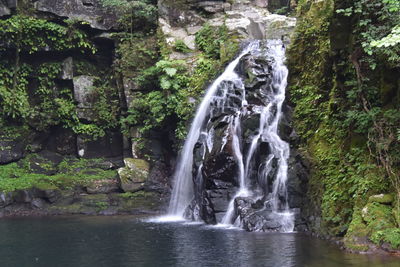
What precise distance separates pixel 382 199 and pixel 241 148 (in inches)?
194

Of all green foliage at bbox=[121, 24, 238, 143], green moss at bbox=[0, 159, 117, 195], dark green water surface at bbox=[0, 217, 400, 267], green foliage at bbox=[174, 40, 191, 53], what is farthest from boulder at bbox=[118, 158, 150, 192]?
green foliage at bbox=[174, 40, 191, 53]

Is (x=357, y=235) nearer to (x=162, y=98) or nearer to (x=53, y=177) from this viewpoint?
(x=162, y=98)

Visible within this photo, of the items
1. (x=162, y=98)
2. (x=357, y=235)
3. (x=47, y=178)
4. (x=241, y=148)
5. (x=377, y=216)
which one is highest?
(x=162, y=98)

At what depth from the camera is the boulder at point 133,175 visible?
53.1 feet

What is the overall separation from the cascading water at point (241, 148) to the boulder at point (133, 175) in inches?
62.8

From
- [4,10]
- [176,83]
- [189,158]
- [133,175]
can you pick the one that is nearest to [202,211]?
[189,158]

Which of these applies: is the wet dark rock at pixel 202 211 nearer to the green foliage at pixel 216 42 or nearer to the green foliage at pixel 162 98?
the green foliage at pixel 162 98

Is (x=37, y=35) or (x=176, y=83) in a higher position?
(x=37, y=35)

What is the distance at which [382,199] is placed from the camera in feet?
26.7

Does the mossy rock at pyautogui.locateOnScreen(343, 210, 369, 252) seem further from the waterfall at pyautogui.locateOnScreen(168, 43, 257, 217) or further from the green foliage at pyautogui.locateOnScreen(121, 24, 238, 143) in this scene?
the green foliage at pyautogui.locateOnScreen(121, 24, 238, 143)

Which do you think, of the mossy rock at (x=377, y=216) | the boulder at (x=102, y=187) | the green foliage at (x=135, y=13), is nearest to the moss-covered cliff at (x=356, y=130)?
the mossy rock at (x=377, y=216)

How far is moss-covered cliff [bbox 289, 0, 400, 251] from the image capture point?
8094 mm

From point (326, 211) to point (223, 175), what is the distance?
3678mm

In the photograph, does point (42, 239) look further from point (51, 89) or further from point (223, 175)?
point (51, 89)
